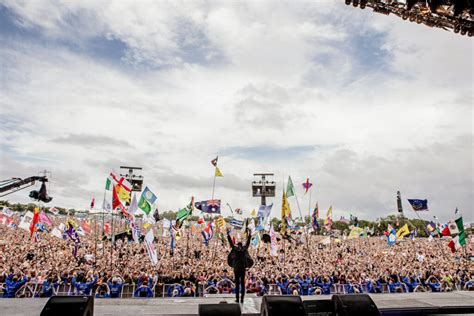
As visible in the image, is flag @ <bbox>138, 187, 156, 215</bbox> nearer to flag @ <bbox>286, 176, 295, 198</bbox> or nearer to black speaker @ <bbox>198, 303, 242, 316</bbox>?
flag @ <bbox>286, 176, 295, 198</bbox>

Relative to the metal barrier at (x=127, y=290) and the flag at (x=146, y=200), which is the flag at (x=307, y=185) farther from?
the metal barrier at (x=127, y=290)

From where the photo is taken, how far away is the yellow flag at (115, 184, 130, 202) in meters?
19.4

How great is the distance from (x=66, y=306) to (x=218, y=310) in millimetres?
2480

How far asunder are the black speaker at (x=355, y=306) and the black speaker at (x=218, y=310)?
190 cm

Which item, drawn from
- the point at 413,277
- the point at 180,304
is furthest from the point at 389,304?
the point at 413,277

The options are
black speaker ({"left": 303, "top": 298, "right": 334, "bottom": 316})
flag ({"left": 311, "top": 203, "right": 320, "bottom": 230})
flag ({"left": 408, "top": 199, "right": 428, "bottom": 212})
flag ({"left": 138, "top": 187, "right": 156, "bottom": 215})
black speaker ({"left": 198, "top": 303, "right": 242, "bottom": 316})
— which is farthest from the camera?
flag ({"left": 311, "top": 203, "right": 320, "bottom": 230})

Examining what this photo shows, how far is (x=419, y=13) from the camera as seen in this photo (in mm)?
9984

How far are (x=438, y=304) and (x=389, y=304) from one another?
1269 millimetres

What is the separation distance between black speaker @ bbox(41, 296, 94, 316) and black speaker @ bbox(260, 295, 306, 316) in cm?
307

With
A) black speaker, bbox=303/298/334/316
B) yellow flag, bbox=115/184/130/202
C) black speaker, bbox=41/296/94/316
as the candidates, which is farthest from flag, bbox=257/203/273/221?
black speaker, bbox=41/296/94/316

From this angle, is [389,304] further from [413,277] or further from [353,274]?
[413,277]

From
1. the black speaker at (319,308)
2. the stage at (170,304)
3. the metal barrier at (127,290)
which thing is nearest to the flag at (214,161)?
the metal barrier at (127,290)

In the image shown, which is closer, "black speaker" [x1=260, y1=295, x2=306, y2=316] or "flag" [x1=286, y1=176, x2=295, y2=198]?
"black speaker" [x1=260, y1=295, x2=306, y2=316]

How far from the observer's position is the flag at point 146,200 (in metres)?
20.4
